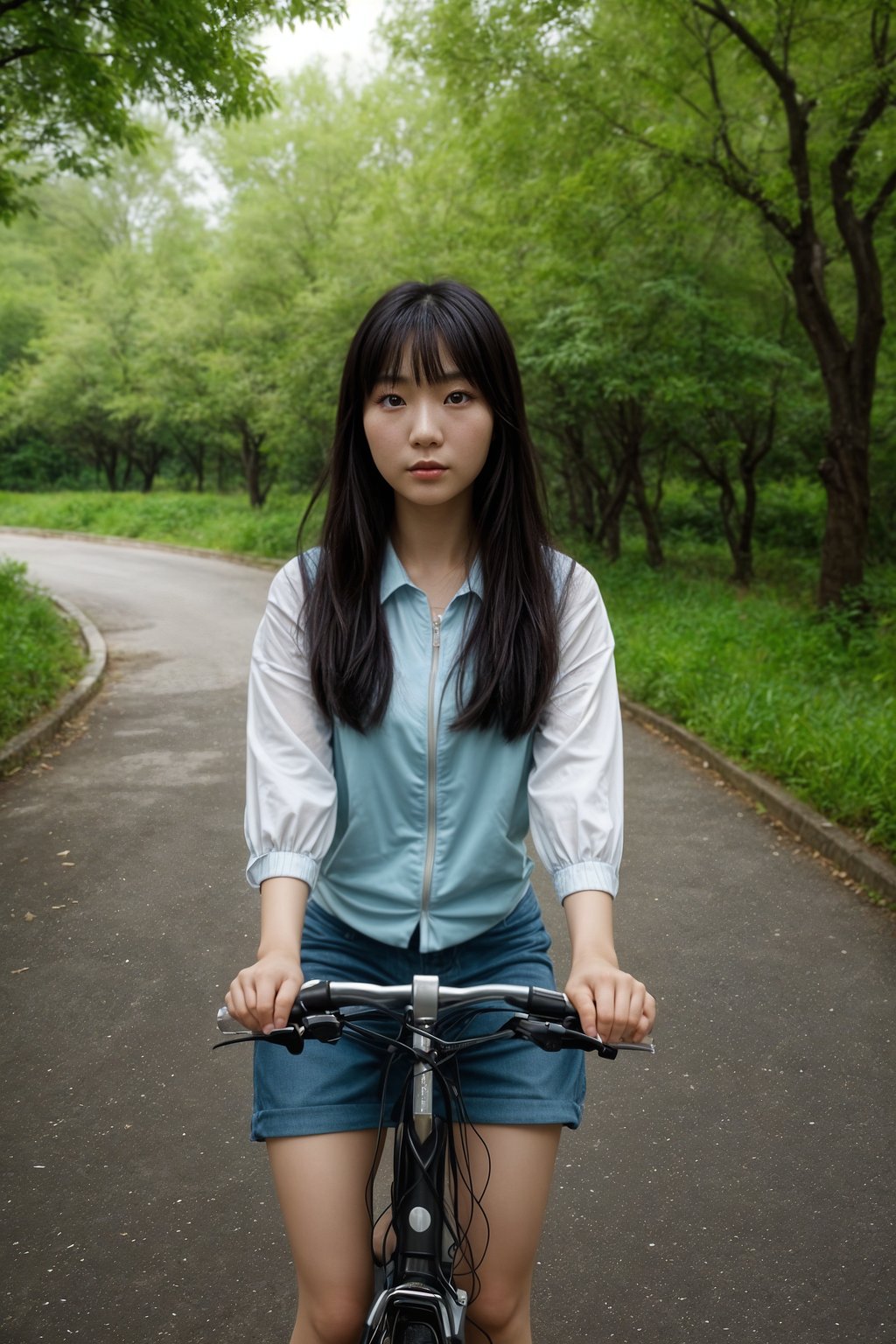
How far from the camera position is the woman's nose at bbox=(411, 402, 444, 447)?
1.91 metres

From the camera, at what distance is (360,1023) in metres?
1.92

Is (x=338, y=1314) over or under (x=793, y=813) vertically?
over

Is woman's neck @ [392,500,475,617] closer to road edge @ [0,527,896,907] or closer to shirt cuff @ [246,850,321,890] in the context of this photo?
shirt cuff @ [246,850,321,890]

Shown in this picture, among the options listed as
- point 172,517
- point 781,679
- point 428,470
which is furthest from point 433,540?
point 172,517

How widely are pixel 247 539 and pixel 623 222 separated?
15319mm

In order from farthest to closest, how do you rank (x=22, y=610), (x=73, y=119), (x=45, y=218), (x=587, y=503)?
(x=45, y=218)
(x=587, y=503)
(x=22, y=610)
(x=73, y=119)

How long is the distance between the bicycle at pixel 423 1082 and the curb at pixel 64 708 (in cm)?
683

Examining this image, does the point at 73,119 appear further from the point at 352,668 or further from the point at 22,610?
the point at 352,668

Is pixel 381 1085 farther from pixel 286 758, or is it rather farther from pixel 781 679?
pixel 781 679

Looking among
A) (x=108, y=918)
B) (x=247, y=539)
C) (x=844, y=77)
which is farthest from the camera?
(x=247, y=539)

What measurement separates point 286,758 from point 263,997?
0.44 m

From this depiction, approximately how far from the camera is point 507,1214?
68.7 inches

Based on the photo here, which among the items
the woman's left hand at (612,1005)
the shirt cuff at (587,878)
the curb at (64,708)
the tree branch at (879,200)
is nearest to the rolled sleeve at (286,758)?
the shirt cuff at (587,878)

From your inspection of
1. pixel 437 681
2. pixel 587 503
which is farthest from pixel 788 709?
pixel 587 503
